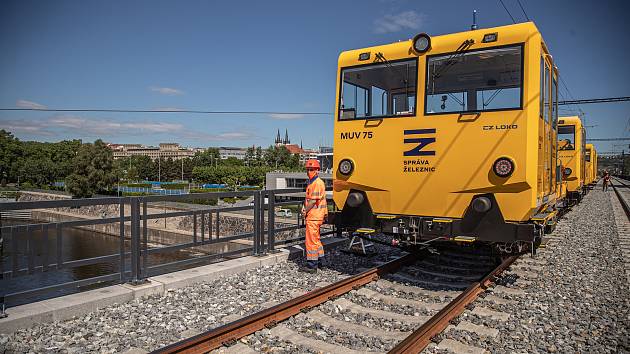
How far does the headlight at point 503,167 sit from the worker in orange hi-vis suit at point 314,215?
2.60 meters

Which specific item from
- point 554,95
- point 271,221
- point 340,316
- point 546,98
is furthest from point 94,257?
point 554,95

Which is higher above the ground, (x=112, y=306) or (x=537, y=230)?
(x=537, y=230)

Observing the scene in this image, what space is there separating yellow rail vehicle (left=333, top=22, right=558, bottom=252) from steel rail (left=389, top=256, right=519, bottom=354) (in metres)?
0.67

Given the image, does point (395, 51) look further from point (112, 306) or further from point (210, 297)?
point (112, 306)

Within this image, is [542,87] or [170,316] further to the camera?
[542,87]

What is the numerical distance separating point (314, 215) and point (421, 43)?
306 centimetres

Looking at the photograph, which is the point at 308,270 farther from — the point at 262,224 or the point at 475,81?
the point at 475,81

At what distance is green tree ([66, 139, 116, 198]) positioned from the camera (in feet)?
235

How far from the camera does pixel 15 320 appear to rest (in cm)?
410

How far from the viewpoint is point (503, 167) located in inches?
212

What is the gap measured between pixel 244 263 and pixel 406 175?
2926mm

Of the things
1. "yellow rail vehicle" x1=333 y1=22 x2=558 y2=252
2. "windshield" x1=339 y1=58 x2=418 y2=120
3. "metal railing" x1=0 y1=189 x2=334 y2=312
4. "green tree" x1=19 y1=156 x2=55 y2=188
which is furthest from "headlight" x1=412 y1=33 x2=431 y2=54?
"green tree" x1=19 y1=156 x2=55 y2=188

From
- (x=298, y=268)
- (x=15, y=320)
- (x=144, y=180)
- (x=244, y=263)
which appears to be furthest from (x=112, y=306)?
(x=144, y=180)

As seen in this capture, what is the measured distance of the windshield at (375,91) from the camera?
21.3ft
